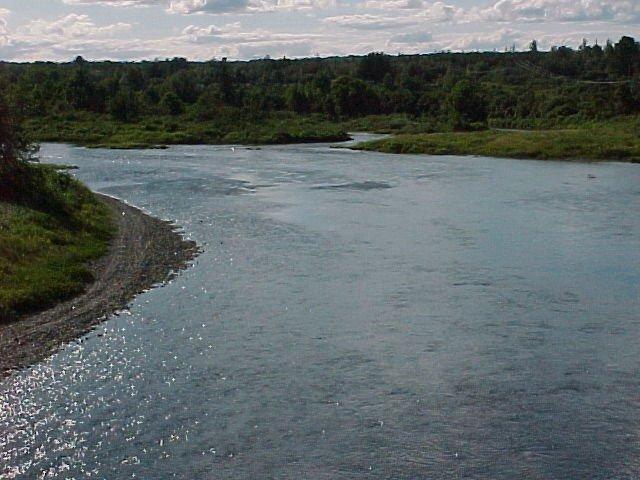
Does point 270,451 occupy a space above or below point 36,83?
below

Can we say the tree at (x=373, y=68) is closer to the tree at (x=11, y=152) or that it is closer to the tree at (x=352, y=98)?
the tree at (x=352, y=98)

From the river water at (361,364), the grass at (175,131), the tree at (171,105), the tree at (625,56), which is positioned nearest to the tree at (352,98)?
the grass at (175,131)

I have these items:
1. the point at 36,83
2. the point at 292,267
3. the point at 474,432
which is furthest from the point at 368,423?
the point at 36,83

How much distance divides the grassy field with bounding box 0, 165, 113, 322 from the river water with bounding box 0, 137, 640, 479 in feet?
5.56

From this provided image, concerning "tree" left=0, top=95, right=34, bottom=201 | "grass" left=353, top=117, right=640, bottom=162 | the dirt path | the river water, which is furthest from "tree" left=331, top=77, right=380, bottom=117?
"tree" left=0, top=95, right=34, bottom=201

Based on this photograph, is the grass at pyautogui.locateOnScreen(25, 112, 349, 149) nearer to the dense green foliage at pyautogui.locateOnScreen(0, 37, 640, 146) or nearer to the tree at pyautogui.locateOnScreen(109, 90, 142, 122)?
the dense green foliage at pyautogui.locateOnScreen(0, 37, 640, 146)

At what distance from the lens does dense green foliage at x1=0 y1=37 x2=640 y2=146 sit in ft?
256

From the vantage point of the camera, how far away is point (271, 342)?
15867mm

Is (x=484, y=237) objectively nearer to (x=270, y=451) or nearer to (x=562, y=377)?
(x=562, y=377)

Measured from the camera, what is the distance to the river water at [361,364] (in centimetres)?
1114

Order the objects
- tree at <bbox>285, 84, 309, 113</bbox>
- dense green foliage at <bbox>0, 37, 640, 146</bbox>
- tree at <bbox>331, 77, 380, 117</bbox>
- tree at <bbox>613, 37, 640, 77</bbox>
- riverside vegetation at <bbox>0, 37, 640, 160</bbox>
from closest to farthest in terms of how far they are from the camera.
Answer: riverside vegetation at <bbox>0, 37, 640, 160</bbox> < dense green foliage at <bbox>0, 37, 640, 146</bbox> < tree at <bbox>613, 37, 640, 77</bbox> < tree at <bbox>331, 77, 380, 117</bbox> < tree at <bbox>285, 84, 309, 113</bbox>

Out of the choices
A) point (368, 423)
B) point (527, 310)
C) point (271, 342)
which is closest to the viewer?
point (368, 423)

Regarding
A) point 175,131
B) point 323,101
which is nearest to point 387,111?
point 323,101

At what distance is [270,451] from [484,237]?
16.3 m
